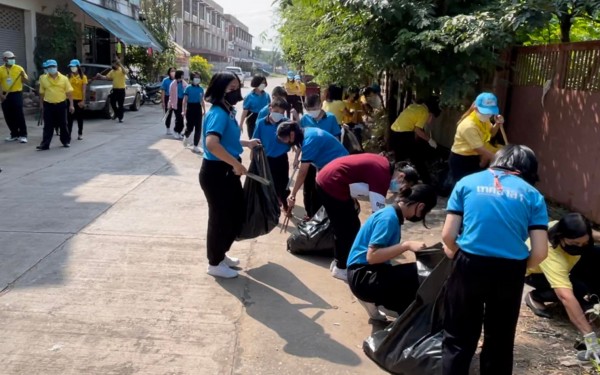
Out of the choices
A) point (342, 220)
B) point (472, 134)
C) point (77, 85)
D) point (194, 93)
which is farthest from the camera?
point (77, 85)

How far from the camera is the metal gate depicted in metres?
15.9

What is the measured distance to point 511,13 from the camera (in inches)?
234

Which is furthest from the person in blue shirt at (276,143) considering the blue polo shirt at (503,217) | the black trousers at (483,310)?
the blue polo shirt at (503,217)

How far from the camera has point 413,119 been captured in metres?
7.78

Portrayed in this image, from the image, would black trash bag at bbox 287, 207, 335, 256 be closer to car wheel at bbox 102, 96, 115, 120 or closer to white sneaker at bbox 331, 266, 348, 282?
white sneaker at bbox 331, 266, 348, 282

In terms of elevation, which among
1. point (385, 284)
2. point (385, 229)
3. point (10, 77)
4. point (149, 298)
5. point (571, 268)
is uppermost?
point (10, 77)

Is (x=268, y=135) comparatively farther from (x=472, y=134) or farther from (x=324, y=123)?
(x=472, y=134)

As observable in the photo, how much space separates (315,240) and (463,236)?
8.22 ft

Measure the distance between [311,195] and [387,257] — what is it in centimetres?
284

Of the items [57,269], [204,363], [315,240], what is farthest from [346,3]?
[204,363]

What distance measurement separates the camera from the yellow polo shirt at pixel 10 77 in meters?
10.0

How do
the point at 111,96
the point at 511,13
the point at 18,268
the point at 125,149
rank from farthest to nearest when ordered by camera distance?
1. the point at 111,96
2. the point at 125,149
3. the point at 511,13
4. the point at 18,268

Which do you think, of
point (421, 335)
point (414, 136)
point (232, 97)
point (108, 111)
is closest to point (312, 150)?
point (232, 97)

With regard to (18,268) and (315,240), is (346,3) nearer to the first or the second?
(315,240)
